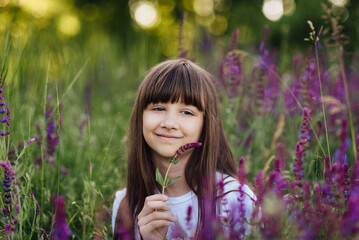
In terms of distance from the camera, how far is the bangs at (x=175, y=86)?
188 cm

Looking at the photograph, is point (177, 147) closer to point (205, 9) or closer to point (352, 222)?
point (352, 222)

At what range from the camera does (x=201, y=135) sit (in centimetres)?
204

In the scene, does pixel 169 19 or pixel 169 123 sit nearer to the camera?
pixel 169 123

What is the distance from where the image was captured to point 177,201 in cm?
195

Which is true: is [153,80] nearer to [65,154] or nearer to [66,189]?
[66,189]

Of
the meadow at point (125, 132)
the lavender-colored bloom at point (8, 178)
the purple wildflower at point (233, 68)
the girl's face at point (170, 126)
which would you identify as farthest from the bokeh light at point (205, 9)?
the lavender-colored bloom at point (8, 178)

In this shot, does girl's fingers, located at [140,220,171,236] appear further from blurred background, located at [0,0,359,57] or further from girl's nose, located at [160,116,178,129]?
blurred background, located at [0,0,359,57]

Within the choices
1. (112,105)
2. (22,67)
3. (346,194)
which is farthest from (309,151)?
(112,105)

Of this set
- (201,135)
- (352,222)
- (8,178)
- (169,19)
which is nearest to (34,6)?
(201,135)

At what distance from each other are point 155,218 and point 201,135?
2.00 feet

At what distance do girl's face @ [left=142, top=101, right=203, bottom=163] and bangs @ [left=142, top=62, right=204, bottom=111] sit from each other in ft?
0.10

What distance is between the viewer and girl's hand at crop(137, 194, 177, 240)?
1.55m

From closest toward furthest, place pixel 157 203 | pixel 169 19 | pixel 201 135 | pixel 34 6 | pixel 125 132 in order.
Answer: pixel 157 203 < pixel 201 135 < pixel 125 132 < pixel 34 6 < pixel 169 19

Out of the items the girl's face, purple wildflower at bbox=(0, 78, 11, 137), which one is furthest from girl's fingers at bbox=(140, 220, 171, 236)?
purple wildflower at bbox=(0, 78, 11, 137)
